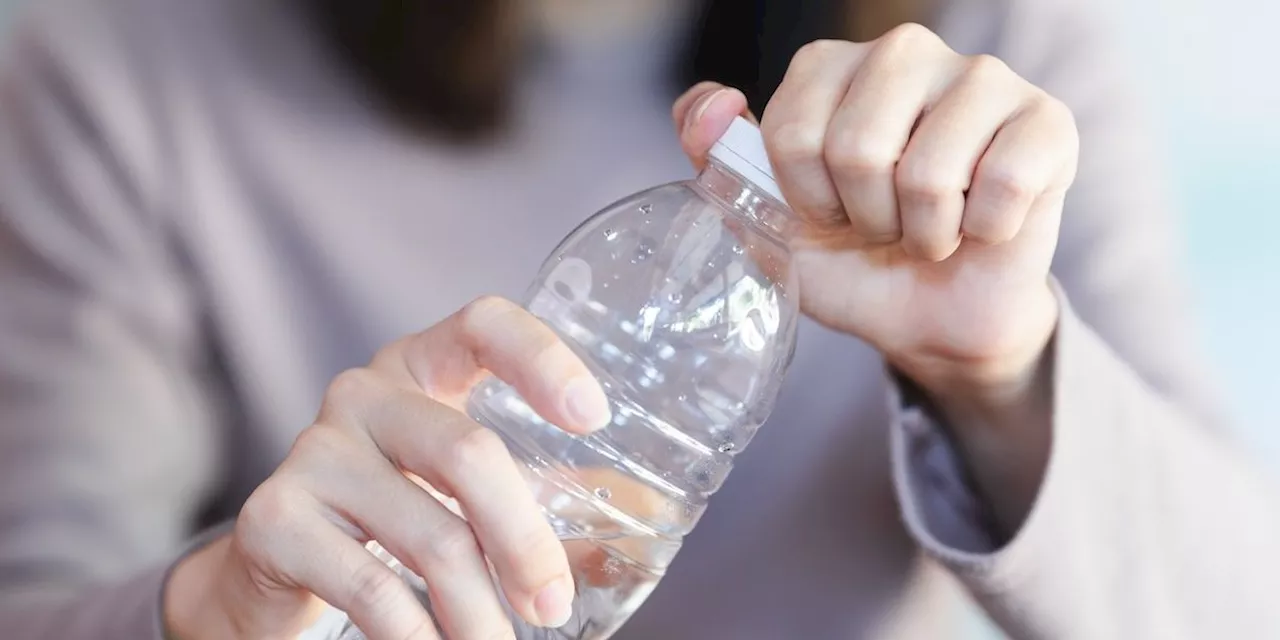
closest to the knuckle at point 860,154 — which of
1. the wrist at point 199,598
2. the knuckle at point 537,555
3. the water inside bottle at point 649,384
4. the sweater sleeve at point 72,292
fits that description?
the water inside bottle at point 649,384

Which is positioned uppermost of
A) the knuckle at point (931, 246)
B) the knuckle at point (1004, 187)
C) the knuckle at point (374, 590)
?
the knuckle at point (1004, 187)

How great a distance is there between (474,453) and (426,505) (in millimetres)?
36

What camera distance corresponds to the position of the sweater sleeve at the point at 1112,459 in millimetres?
640

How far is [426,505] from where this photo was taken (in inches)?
19.0

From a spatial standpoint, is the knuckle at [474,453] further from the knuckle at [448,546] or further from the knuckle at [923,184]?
the knuckle at [923,184]

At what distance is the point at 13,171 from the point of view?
0.80 meters

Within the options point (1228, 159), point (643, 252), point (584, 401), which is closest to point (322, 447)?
point (584, 401)

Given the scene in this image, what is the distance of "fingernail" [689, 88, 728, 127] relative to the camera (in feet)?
1.85

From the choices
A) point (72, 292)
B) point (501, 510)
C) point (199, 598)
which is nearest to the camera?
point (501, 510)

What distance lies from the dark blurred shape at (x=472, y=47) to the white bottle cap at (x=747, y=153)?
28 centimetres

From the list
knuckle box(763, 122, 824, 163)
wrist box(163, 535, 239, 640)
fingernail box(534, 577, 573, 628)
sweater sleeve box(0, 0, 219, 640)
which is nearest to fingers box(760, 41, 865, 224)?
knuckle box(763, 122, 824, 163)

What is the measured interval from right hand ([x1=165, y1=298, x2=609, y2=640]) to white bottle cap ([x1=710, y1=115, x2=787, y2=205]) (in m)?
0.14

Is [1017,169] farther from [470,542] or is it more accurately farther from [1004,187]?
[470,542]

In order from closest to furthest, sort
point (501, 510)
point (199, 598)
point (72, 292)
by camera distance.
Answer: point (501, 510) → point (199, 598) → point (72, 292)
